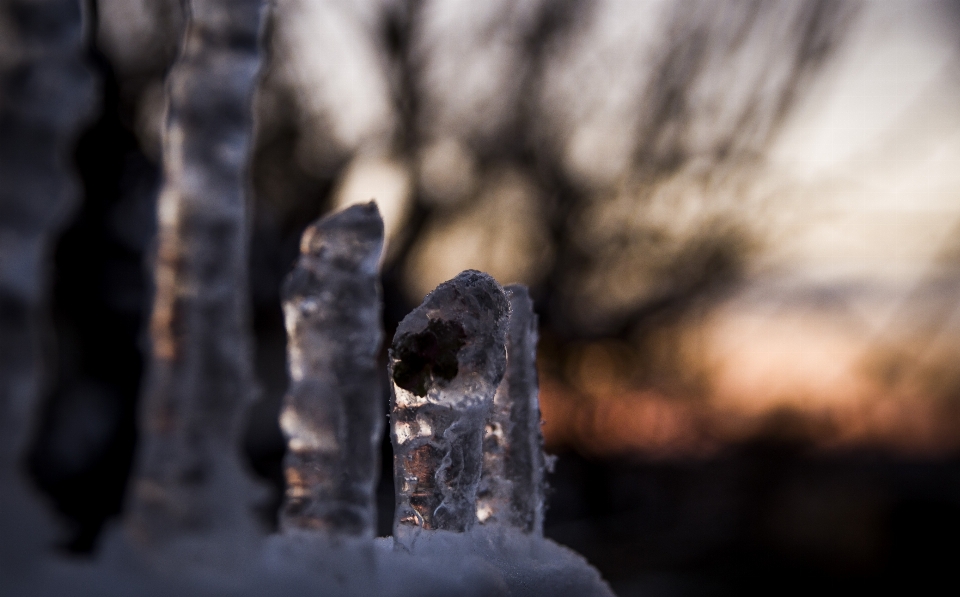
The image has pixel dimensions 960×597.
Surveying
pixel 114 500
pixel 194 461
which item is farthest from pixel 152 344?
pixel 114 500

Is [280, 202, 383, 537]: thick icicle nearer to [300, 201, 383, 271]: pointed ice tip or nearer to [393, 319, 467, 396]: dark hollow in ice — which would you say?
[300, 201, 383, 271]: pointed ice tip

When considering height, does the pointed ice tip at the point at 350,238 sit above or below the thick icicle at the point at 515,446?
above

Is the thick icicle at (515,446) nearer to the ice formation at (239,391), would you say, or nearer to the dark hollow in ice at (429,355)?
the ice formation at (239,391)

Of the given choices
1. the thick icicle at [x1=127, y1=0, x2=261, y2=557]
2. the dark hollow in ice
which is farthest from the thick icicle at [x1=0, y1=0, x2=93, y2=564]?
the dark hollow in ice

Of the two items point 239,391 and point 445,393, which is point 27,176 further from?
point 445,393

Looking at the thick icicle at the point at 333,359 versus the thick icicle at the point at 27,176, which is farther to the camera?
the thick icicle at the point at 333,359

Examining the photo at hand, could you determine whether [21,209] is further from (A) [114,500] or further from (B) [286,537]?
(A) [114,500]

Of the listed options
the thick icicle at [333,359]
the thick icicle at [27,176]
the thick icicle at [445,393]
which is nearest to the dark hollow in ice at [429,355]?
the thick icicle at [445,393]
